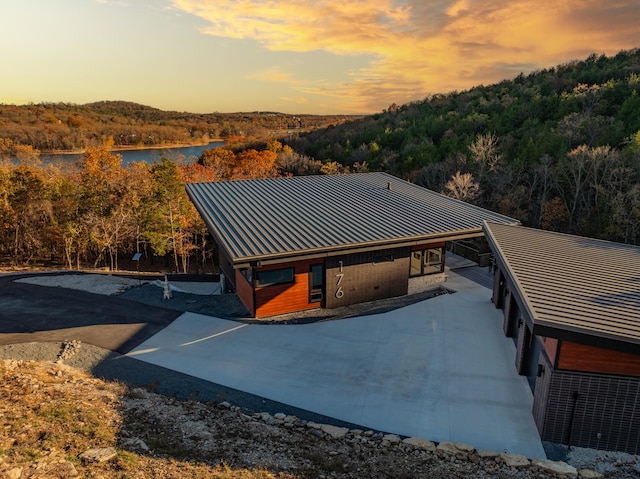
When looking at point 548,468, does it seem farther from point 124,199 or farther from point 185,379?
point 124,199

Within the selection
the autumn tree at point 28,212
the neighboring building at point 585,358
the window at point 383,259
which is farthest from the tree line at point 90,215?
the neighboring building at point 585,358

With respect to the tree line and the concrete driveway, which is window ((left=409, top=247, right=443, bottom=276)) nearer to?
the concrete driveway

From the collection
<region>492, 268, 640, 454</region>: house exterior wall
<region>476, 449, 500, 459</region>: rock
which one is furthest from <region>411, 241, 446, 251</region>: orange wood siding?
<region>476, 449, 500, 459</region>: rock

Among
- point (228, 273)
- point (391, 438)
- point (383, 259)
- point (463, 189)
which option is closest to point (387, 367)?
point (391, 438)

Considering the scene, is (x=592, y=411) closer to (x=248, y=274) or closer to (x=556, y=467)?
(x=556, y=467)

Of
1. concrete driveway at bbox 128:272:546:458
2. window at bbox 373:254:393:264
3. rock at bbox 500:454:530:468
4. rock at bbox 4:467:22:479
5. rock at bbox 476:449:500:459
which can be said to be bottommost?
concrete driveway at bbox 128:272:546:458
